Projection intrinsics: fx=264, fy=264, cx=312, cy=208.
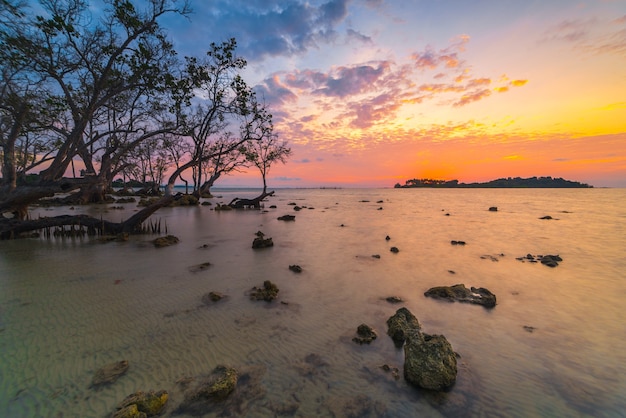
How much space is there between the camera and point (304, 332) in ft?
17.2

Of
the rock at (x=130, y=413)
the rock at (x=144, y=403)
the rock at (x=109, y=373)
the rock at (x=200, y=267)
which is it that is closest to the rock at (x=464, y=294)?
the rock at (x=144, y=403)

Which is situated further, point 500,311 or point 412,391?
point 500,311

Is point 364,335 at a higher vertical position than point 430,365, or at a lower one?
lower

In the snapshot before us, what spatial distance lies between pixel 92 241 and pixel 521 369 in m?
17.1

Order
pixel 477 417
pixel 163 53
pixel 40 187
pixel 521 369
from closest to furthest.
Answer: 1. pixel 477 417
2. pixel 521 369
3. pixel 40 187
4. pixel 163 53

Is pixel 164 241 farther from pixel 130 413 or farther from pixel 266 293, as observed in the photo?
pixel 130 413

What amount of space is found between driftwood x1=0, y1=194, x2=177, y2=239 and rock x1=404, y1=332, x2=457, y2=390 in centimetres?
1598

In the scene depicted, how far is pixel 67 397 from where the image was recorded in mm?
3430

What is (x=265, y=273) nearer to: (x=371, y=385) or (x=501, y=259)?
(x=371, y=385)

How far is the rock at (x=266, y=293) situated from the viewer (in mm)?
6760

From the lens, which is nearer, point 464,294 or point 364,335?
point 364,335

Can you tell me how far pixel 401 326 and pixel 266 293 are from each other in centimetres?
342

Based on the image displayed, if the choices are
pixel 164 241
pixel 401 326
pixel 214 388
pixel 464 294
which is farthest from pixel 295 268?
pixel 164 241

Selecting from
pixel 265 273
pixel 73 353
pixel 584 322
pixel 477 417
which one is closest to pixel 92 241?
pixel 265 273
